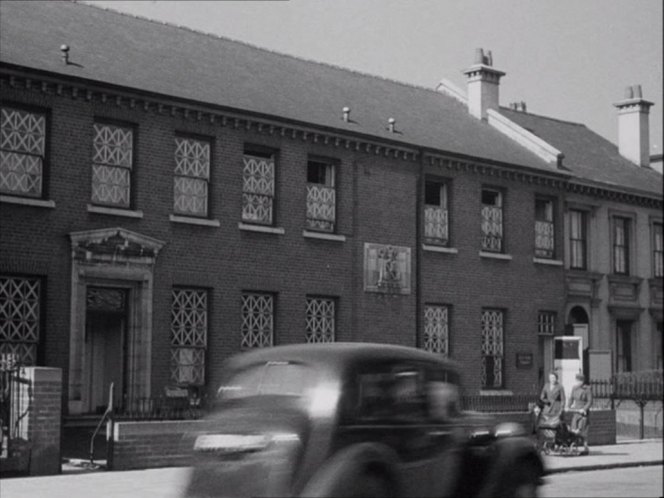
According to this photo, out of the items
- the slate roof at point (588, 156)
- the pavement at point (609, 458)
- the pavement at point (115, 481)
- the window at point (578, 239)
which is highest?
the slate roof at point (588, 156)

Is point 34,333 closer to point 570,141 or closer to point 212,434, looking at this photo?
point 212,434

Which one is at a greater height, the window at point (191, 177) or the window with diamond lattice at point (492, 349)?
the window at point (191, 177)

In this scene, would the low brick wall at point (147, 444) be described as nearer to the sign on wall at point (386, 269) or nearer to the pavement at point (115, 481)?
the pavement at point (115, 481)

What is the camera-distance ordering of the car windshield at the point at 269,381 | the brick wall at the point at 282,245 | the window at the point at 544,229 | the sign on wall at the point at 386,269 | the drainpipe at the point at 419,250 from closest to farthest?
the car windshield at the point at 269,381 → the brick wall at the point at 282,245 → the sign on wall at the point at 386,269 → the drainpipe at the point at 419,250 → the window at the point at 544,229

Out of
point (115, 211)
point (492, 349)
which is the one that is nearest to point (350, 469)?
point (115, 211)

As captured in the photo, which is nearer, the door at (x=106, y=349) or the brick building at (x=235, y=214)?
the brick building at (x=235, y=214)

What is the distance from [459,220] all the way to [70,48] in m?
11.8

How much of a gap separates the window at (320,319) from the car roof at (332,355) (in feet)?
53.2

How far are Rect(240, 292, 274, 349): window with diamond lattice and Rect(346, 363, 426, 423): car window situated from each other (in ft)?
50.1

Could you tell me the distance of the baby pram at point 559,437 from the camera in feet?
71.6

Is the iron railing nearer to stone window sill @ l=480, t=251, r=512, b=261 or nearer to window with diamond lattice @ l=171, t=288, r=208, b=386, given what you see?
window with diamond lattice @ l=171, t=288, r=208, b=386

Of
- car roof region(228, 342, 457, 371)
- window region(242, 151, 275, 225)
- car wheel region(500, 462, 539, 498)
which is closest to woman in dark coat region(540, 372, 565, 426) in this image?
window region(242, 151, 275, 225)

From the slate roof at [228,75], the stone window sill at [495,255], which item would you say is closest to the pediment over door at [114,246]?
the slate roof at [228,75]

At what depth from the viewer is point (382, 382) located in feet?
29.3
